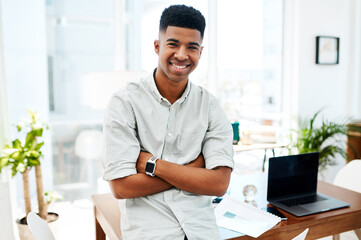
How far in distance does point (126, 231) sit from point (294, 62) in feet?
10.8

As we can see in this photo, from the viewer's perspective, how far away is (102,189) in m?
3.11

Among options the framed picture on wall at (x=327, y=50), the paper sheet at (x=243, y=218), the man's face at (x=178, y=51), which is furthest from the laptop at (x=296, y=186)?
the framed picture on wall at (x=327, y=50)

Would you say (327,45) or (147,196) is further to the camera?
(327,45)

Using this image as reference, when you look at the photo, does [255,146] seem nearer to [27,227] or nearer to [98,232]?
[98,232]

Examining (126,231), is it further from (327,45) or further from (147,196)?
(327,45)

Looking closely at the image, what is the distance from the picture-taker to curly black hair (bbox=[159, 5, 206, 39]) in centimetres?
122

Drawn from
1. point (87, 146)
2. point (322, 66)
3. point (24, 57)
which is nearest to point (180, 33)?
point (24, 57)

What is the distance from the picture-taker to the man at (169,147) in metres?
1.18

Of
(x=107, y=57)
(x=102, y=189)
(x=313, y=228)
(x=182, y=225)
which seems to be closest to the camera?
(x=182, y=225)

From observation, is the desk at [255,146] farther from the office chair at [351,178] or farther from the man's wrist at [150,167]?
the man's wrist at [150,167]

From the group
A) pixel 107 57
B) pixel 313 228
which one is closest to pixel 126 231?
pixel 313 228

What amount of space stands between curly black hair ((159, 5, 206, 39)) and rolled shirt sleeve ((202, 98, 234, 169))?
0.33 metres

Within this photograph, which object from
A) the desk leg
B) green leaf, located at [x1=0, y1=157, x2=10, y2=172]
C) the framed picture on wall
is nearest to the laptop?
the desk leg

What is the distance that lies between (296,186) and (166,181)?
0.84 m
